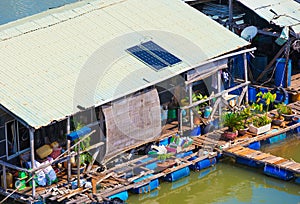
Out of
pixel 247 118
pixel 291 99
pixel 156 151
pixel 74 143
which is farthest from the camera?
pixel 291 99

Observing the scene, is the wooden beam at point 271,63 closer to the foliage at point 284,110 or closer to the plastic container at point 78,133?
the foliage at point 284,110

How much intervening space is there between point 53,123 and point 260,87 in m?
10.4

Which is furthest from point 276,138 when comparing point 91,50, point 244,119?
point 91,50

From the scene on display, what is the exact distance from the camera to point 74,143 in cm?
2380

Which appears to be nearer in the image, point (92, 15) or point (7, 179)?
point (7, 179)

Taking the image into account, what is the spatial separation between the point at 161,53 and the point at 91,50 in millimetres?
2348

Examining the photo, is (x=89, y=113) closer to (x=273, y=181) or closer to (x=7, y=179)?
(x=7, y=179)

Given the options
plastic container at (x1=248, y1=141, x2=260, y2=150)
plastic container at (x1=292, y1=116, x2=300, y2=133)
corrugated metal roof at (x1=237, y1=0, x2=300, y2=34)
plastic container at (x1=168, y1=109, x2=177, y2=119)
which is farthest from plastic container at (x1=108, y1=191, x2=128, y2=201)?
corrugated metal roof at (x1=237, y1=0, x2=300, y2=34)

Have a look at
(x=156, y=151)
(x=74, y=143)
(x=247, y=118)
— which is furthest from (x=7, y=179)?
(x=247, y=118)

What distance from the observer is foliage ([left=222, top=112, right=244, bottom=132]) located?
27.0 metres

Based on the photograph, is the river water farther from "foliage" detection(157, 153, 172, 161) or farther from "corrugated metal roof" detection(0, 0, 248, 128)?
"corrugated metal roof" detection(0, 0, 248, 128)

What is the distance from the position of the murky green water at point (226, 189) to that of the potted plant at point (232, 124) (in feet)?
2.87

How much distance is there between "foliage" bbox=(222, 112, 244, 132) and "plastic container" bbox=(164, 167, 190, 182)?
8.66 ft

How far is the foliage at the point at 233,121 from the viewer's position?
2698cm
